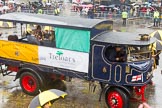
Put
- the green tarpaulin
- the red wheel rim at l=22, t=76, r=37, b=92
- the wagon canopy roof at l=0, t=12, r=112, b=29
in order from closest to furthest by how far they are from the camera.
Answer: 1. the green tarpaulin
2. the wagon canopy roof at l=0, t=12, r=112, b=29
3. the red wheel rim at l=22, t=76, r=37, b=92

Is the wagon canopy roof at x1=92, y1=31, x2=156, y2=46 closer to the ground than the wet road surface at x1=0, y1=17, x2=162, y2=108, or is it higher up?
higher up

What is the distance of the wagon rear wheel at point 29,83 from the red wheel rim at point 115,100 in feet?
8.13

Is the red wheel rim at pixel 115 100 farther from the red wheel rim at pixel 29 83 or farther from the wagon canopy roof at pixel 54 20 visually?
the red wheel rim at pixel 29 83

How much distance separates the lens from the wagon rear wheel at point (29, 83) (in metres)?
10.4

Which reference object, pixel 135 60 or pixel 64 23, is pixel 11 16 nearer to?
pixel 64 23

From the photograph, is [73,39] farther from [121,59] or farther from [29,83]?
[29,83]

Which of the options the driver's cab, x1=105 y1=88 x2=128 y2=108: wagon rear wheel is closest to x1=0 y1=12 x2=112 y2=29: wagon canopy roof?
the driver's cab

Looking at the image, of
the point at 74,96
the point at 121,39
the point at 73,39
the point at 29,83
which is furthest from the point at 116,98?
the point at 29,83

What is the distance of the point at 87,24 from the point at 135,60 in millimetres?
1745

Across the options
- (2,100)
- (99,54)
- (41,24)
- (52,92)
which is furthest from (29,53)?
(52,92)

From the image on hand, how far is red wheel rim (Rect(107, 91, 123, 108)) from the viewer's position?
9092mm

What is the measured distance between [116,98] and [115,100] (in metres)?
0.07

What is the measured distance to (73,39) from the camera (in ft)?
31.3

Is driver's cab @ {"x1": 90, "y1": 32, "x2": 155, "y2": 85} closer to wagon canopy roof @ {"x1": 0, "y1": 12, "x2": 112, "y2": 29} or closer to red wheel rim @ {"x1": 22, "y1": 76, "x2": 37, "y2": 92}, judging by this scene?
wagon canopy roof @ {"x1": 0, "y1": 12, "x2": 112, "y2": 29}
